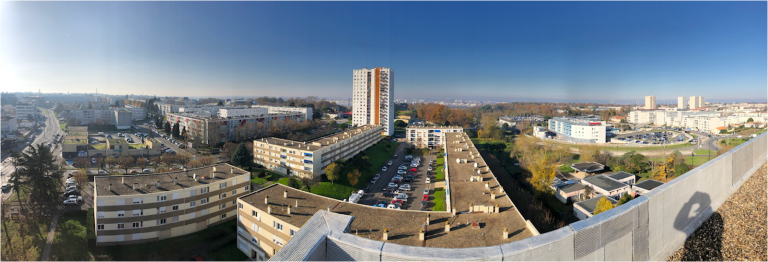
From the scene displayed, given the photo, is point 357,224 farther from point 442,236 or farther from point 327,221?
point 327,221

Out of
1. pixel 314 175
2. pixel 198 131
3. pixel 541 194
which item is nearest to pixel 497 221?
pixel 541 194

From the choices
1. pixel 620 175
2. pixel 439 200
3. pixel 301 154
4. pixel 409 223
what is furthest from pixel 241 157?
pixel 620 175

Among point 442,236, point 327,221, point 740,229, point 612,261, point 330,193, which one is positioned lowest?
point 330,193

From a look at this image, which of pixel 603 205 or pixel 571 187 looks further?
pixel 571 187

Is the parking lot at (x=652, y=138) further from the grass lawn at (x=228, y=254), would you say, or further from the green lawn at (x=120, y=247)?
the green lawn at (x=120, y=247)

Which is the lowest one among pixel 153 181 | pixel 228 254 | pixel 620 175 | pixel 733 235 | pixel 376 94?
pixel 228 254

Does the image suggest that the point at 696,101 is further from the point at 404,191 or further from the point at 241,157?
the point at 241,157
